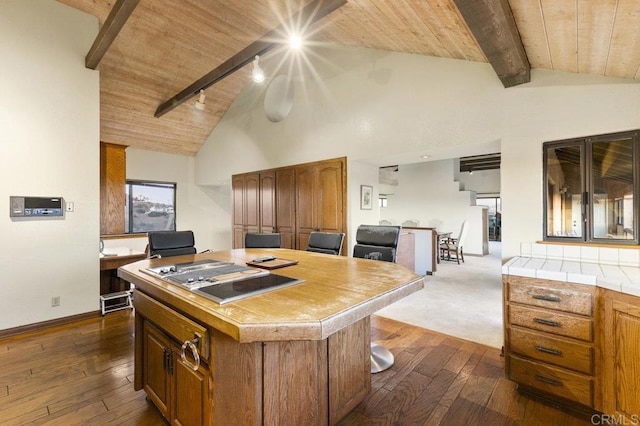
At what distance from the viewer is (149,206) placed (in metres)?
6.81

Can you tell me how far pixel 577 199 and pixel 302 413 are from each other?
284cm

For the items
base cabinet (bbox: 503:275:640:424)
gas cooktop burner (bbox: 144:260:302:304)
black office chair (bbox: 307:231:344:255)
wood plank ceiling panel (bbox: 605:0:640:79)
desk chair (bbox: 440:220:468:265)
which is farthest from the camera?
desk chair (bbox: 440:220:468:265)

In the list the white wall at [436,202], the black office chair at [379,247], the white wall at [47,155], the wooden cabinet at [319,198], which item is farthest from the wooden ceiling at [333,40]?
the white wall at [436,202]

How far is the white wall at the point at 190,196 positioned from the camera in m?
6.61

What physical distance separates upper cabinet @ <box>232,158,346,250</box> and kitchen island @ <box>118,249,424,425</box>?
270cm

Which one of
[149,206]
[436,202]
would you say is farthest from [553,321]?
[149,206]

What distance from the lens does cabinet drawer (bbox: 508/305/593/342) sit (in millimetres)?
1815

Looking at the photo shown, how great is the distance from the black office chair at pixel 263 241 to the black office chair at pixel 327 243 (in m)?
0.51

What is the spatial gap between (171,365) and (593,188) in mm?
3425

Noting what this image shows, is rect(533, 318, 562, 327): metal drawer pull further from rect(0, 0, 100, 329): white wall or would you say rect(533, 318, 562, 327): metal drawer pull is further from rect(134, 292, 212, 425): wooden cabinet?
rect(0, 0, 100, 329): white wall

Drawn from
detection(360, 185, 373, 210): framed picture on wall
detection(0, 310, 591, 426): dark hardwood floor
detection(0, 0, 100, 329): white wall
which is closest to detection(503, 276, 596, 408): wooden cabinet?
detection(0, 310, 591, 426): dark hardwood floor

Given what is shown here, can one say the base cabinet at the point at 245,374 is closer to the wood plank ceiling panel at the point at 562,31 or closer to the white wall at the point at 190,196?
the wood plank ceiling panel at the point at 562,31

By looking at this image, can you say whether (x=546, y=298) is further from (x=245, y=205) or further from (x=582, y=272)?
(x=245, y=205)

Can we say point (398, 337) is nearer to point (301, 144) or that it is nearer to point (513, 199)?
point (513, 199)
